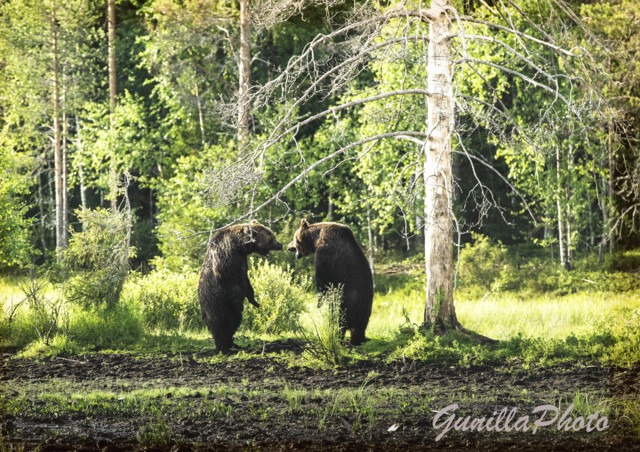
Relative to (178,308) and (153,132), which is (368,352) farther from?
(153,132)

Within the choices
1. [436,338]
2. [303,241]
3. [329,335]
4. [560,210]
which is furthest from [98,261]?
[560,210]

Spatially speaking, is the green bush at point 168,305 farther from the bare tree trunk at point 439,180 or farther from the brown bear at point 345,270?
the bare tree trunk at point 439,180

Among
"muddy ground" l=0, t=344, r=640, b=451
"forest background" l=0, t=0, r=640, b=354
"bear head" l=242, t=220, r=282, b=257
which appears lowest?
"muddy ground" l=0, t=344, r=640, b=451

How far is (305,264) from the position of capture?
46.5 ft

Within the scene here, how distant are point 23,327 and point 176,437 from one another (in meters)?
5.59

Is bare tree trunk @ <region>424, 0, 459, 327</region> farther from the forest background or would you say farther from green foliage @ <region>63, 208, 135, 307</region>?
green foliage @ <region>63, 208, 135, 307</region>

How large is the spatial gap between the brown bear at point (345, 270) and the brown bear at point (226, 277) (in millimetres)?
662

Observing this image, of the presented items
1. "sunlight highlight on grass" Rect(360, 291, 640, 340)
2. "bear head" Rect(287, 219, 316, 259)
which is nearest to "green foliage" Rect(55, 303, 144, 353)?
"bear head" Rect(287, 219, 316, 259)

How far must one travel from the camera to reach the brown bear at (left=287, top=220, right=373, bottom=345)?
9141 millimetres

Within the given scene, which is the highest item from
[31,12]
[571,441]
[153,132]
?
[31,12]

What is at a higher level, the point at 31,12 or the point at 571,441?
the point at 31,12

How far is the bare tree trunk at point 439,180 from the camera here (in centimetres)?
909

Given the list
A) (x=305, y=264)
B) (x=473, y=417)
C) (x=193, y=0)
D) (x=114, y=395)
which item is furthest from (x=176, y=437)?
(x=193, y=0)

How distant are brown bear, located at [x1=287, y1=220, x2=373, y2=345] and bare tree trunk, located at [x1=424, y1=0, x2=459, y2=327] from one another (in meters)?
0.84
